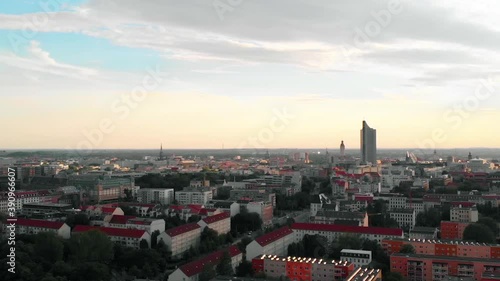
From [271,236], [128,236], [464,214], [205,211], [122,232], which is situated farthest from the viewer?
[205,211]

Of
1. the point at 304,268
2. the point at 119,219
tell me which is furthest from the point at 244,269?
the point at 119,219

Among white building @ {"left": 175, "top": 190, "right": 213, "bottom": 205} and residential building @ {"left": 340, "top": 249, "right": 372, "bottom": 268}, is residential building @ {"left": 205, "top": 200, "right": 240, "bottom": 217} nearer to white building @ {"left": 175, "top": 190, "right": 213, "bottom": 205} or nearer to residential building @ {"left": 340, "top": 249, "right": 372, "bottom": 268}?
white building @ {"left": 175, "top": 190, "right": 213, "bottom": 205}

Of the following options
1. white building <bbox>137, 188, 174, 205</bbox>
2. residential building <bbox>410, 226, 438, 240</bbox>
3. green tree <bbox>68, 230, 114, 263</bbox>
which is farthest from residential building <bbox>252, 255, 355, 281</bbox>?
white building <bbox>137, 188, 174, 205</bbox>

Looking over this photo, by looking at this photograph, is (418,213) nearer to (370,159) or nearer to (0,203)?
(0,203)

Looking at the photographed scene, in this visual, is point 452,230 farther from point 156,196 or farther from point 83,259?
point 156,196

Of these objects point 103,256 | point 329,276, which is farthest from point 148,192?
point 329,276

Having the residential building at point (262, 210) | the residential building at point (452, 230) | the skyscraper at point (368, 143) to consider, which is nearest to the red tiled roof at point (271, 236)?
the residential building at point (262, 210)
